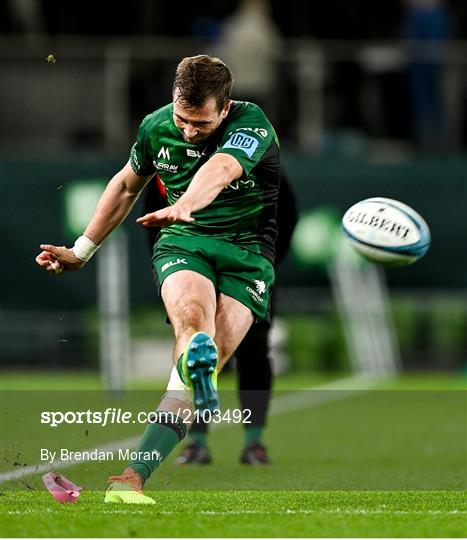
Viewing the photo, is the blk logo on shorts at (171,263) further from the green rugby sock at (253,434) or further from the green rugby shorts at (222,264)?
the green rugby sock at (253,434)

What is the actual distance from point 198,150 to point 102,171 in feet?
36.7

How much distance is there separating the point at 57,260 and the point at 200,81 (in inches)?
48.0

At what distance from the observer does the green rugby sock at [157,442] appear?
6.39 metres

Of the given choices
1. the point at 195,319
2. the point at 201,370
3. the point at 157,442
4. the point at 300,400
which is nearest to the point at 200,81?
the point at 195,319

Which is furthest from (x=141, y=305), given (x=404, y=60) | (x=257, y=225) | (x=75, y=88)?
(x=257, y=225)

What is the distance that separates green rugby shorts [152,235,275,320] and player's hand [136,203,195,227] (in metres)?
0.79

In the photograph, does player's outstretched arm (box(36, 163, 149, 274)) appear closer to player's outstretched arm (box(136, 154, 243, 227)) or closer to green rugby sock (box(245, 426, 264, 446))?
player's outstretched arm (box(136, 154, 243, 227))

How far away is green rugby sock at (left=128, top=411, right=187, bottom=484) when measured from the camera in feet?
21.0

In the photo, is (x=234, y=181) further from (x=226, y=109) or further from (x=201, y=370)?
(x=201, y=370)

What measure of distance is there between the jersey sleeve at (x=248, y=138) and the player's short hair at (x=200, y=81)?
21 centimetres

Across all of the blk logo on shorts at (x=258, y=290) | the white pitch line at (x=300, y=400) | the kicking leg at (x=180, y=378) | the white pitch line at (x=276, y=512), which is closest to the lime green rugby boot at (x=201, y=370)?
the kicking leg at (x=180, y=378)

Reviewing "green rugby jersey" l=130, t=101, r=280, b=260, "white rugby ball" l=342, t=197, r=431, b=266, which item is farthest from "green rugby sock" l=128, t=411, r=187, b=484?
"white rugby ball" l=342, t=197, r=431, b=266

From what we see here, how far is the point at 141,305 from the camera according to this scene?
1856 cm

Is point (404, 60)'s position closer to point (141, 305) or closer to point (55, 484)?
point (141, 305)
